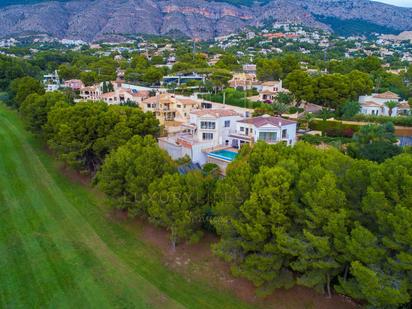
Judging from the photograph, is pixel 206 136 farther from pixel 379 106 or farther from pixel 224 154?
pixel 379 106

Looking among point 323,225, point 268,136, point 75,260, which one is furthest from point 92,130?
point 323,225

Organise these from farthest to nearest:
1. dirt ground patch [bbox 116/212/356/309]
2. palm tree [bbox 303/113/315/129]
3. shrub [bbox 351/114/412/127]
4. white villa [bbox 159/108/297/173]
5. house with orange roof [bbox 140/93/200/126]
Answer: house with orange roof [bbox 140/93/200/126]
palm tree [bbox 303/113/315/129]
shrub [bbox 351/114/412/127]
white villa [bbox 159/108/297/173]
dirt ground patch [bbox 116/212/356/309]

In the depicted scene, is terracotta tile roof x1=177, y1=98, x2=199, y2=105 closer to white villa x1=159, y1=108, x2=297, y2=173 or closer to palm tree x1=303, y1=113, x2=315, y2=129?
white villa x1=159, y1=108, x2=297, y2=173

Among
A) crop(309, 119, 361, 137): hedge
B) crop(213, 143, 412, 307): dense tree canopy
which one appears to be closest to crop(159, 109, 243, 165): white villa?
crop(309, 119, 361, 137): hedge

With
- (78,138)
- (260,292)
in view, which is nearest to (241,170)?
(260,292)

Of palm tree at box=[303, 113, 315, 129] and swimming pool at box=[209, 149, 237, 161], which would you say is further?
palm tree at box=[303, 113, 315, 129]

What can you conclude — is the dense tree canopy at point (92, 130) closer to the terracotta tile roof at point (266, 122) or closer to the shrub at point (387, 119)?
the terracotta tile roof at point (266, 122)

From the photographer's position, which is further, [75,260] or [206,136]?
[206,136]
